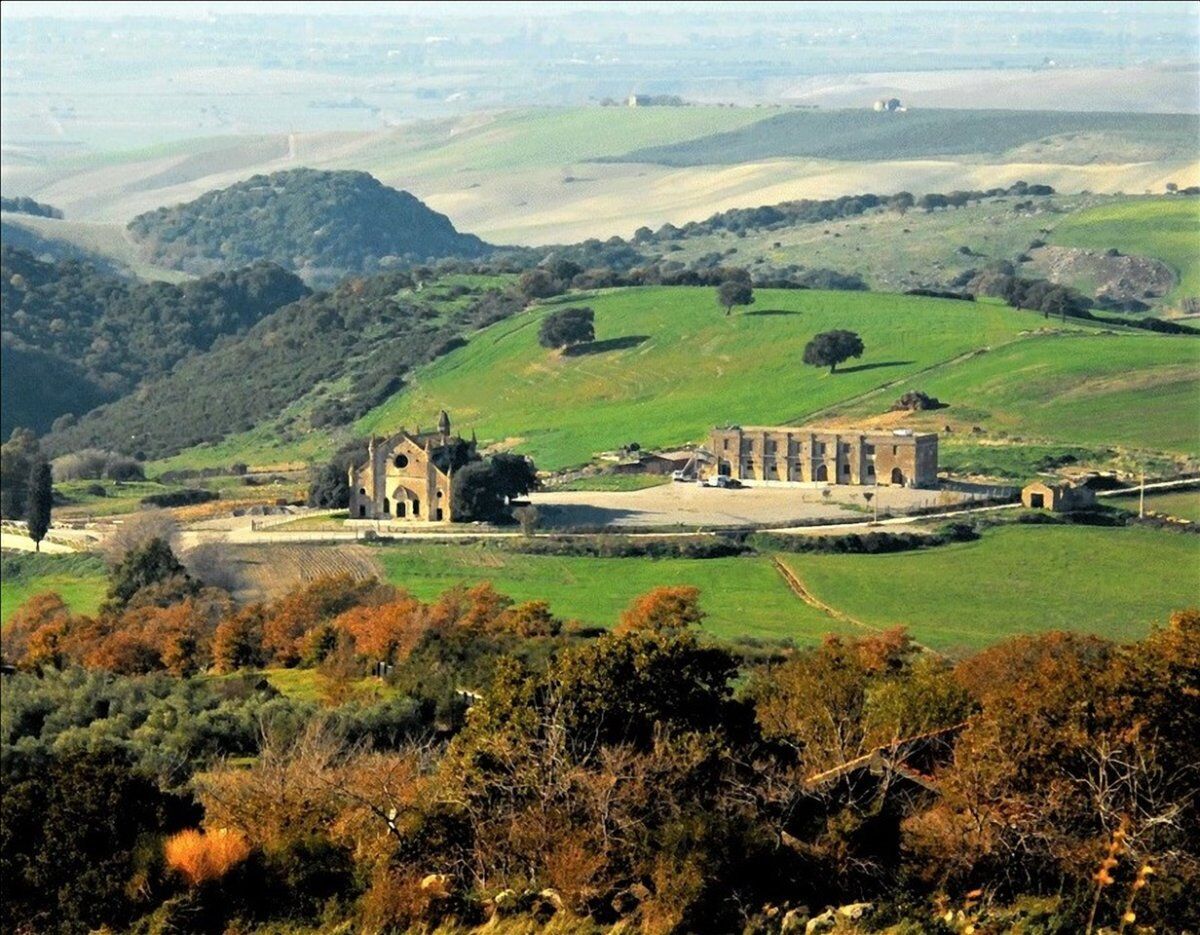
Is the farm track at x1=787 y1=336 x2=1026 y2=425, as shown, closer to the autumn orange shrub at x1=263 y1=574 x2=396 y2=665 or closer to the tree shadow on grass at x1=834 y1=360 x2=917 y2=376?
the tree shadow on grass at x1=834 y1=360 x2=917 y2=376

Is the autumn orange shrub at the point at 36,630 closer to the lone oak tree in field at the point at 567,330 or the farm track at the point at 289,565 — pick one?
the farm track at the point at 289,565

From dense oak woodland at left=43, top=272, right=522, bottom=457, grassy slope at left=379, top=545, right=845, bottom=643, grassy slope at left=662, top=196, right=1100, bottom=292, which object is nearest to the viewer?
grassy slope at left=379, top=545, right=845, bottom=643

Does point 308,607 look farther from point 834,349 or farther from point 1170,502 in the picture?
point 834,349

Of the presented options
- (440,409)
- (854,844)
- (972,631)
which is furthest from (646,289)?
(854,844)

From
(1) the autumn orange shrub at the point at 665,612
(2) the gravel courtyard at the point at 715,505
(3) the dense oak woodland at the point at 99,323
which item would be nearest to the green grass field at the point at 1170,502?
(2) the gravel courtyard at the point at 715,505

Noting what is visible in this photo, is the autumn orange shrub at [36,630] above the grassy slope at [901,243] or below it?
above

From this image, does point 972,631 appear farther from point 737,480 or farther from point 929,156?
point 929,156

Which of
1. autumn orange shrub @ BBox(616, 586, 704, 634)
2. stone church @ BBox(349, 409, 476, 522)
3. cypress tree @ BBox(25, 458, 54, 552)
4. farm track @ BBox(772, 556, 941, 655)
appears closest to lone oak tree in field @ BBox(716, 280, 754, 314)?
stone church @ BBox(349, 409, 476, 522)
